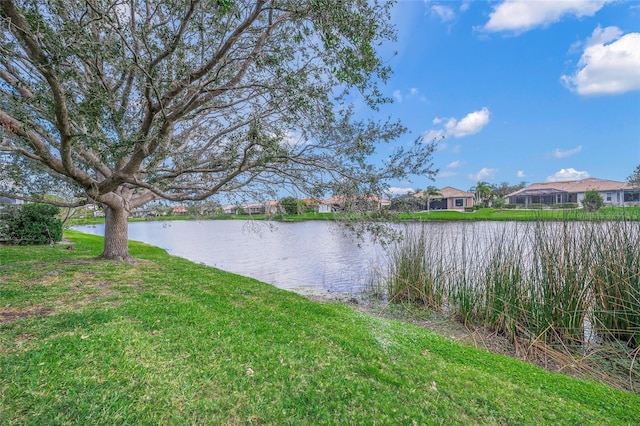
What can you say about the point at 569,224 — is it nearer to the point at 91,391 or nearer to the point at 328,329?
the point at 328,329

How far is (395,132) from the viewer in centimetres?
634

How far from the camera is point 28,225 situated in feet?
39.6

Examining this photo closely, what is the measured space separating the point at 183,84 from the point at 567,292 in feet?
20.6

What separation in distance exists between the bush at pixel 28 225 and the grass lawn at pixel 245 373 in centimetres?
978

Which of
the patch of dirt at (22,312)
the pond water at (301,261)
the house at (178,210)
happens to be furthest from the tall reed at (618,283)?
the house at (178,210)

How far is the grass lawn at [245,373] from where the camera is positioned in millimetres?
2331

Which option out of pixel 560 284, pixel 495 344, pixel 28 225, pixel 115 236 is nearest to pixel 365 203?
pixel 495 344

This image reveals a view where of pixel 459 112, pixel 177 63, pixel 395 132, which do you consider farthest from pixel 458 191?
pixel 177 63

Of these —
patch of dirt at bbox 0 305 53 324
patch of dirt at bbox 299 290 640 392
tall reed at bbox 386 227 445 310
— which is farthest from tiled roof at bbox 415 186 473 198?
patch of dirt at bbox 0 305 53 324

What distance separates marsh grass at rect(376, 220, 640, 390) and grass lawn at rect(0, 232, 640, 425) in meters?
1.30

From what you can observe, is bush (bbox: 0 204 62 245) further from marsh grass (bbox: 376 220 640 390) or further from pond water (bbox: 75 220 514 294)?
marsh grass (bbox: 376 220 640 390)

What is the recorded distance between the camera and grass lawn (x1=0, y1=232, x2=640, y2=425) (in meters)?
2.33

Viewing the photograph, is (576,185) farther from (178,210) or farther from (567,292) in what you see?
(178,210)

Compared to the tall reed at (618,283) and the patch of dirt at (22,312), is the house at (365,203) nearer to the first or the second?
the tall reed at (618,283)
